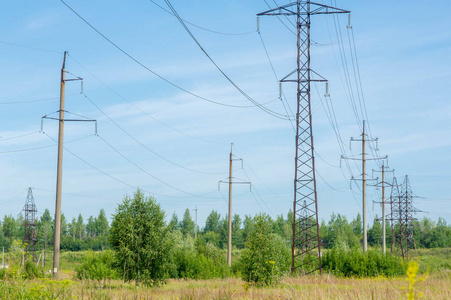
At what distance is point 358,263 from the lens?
42.9 m

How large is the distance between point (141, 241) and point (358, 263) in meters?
19.3

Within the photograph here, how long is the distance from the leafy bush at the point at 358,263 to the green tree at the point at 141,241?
15.5m

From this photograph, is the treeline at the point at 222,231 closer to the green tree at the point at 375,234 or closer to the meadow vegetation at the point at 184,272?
the green tree at the point at 375,234

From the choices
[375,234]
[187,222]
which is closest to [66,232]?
[187,222]

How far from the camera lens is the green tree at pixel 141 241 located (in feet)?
109

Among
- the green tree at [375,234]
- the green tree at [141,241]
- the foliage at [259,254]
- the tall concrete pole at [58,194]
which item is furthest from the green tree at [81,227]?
the tall concrete pole at [58,194]

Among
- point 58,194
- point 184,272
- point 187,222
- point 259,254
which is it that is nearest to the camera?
point 58,194

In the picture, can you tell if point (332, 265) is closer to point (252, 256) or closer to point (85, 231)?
point (252, 256)

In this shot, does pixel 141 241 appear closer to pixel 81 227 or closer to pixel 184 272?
pixel 184 272

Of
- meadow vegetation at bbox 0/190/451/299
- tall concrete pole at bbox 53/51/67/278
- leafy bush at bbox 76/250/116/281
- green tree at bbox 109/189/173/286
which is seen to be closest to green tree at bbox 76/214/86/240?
meadow vegetation at bbox 0/190/451/299

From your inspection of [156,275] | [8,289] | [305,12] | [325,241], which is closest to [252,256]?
[156,275]

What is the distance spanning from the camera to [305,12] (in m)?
33.8

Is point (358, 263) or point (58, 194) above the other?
point (58, 194)

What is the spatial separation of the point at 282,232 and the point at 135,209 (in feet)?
434
